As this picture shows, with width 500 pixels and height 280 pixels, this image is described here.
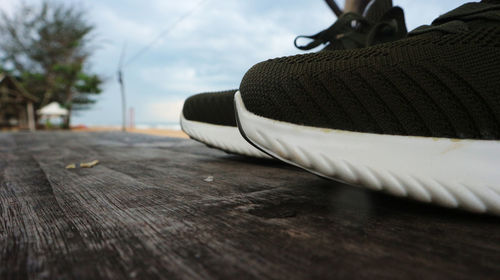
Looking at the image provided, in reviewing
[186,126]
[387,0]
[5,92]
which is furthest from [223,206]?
[5,92]

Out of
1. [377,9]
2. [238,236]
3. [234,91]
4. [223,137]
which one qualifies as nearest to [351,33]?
[377,9]

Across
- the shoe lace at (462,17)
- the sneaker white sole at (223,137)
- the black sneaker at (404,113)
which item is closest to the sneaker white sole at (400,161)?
the black sneaker at (404,113)

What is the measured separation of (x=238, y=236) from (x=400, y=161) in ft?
0.82

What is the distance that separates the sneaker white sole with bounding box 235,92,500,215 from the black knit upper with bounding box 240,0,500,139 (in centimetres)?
2

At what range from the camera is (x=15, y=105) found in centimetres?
1098

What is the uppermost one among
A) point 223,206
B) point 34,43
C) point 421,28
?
point 34,43

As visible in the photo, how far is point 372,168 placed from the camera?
0.45 meters

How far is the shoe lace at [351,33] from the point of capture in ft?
2.71

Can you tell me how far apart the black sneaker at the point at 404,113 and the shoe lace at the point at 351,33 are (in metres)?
0.32

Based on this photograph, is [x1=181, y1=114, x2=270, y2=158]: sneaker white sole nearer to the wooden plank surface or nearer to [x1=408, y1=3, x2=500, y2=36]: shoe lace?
the wooden plank surface

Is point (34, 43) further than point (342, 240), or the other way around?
point (34, 43)

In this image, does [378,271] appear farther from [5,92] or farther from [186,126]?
[5,92]

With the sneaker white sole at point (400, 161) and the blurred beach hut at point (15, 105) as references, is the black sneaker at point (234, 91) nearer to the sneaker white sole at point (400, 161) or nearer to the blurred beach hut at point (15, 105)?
the sneaker white sole at point (400, 161)

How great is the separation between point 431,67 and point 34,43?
1753cm
